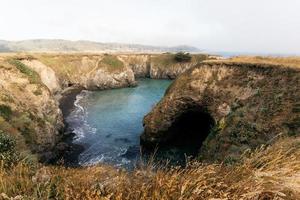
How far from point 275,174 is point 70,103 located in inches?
2611

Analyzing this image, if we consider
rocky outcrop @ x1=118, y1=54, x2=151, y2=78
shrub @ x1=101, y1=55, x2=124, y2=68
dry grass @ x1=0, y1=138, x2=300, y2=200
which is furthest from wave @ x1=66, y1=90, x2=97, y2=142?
rocky outcrop @ x1=118, y1=54, x2=151, y2=78

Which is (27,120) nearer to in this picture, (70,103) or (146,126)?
(146,126)

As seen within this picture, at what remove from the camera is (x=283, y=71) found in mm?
32781

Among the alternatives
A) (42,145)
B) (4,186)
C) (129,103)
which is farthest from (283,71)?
(129,103)

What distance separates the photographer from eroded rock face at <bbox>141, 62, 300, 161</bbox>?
1011 inches

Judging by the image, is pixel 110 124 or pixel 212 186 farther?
pixel 110 124

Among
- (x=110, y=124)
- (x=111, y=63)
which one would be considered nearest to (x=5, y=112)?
(x=110, y=124)

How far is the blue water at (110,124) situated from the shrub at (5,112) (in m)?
9.75

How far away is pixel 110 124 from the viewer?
51750 millimetres

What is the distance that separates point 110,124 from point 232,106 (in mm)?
24467

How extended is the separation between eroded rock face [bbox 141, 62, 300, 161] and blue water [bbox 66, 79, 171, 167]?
439 cm

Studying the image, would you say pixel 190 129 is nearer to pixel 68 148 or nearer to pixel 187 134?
pixel 187 134

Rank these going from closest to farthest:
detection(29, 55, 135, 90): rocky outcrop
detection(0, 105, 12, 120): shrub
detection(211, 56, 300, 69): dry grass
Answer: detection(0, 105, 12, 120): shrub, detection(211, 56, 300, 69): dry grass, detection(29, 55, 135, 90): rocky outcrop

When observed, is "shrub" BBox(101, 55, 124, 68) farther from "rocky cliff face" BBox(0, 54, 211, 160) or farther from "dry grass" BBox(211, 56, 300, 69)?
"dry grass" BBox(211, 56, 300, 69)
